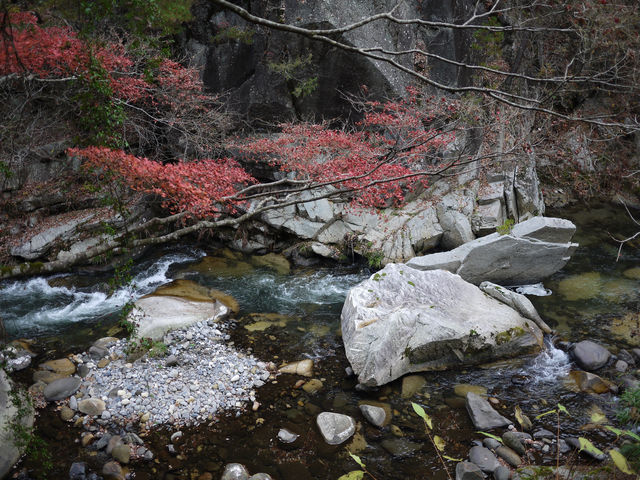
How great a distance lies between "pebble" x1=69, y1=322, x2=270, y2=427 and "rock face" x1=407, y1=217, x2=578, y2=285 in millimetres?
4762

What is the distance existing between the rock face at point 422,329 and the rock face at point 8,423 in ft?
15.5

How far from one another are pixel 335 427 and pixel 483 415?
6.98 ft

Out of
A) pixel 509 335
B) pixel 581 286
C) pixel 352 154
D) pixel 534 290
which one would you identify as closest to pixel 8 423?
pixel 509 335

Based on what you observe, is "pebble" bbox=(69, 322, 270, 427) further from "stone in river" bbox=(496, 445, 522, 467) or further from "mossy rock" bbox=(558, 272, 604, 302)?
"mossy rock" bbox=(558, 272, 604, 302)

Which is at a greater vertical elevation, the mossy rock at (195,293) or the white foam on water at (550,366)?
the white foam on water at (550,366)

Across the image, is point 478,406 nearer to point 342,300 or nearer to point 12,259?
point 342,300

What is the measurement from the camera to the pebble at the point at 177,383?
583 cm

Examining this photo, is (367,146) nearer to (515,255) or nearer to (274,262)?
(274,262)

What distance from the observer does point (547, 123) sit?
42.5 feet

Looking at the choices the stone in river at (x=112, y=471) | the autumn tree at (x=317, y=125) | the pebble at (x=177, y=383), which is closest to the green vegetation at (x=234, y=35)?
the autumn tree at (x=317, y=125)

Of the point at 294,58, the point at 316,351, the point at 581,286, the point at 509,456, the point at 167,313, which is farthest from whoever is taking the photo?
the point at 294,58

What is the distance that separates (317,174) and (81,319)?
6.58m

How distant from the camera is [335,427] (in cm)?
547

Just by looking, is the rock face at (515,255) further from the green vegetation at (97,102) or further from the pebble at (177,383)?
the green vegetation at (97,102)
